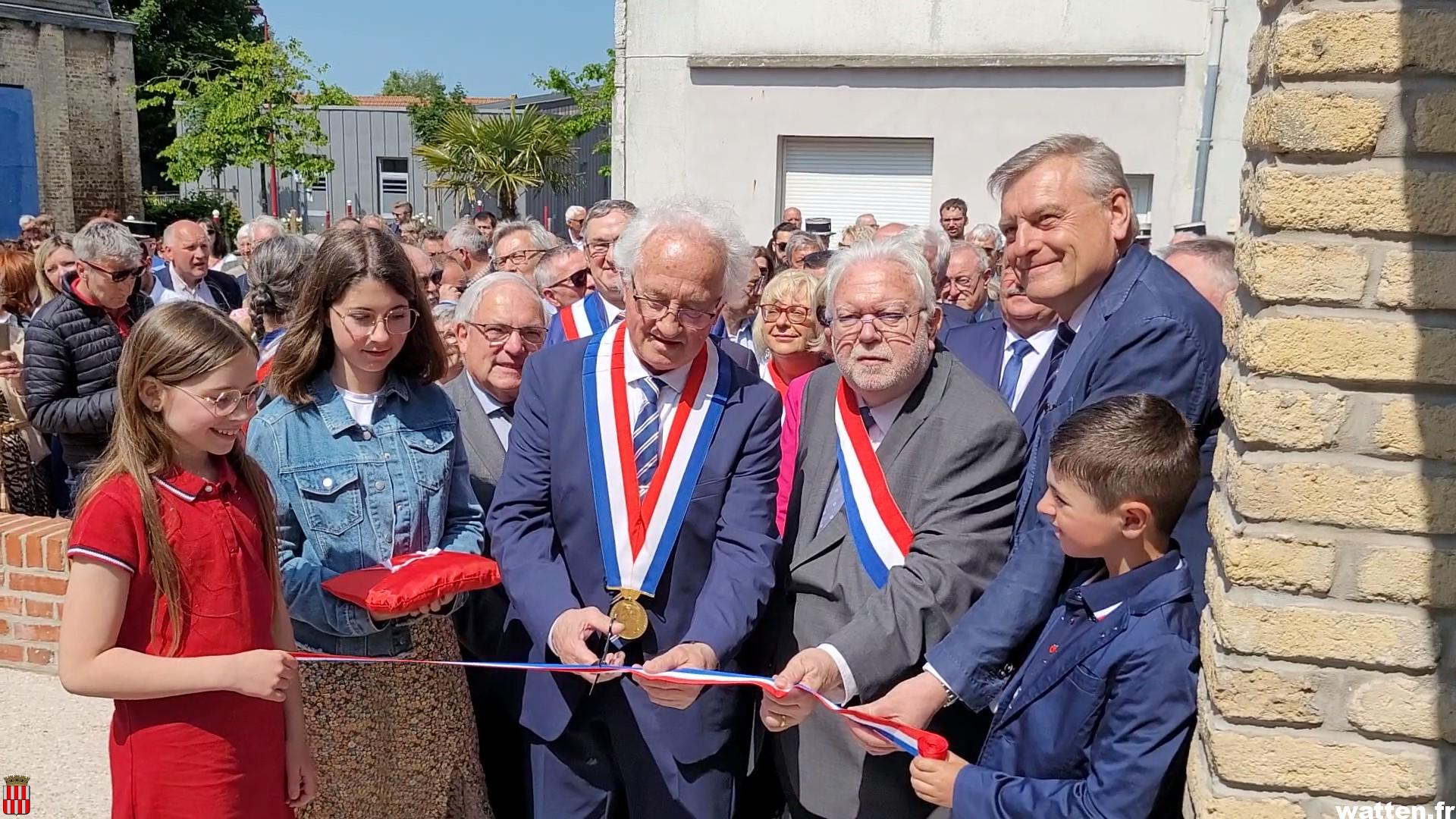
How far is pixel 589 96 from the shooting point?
3023cm

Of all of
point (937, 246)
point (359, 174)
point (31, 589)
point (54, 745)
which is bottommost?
point (54, 745)

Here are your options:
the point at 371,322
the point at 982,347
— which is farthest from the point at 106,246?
the point at 982,347

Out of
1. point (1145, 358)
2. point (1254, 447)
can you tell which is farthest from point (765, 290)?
point (1254, 447)

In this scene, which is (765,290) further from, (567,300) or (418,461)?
(418,461)

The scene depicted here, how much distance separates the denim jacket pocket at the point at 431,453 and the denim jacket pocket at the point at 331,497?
17 centimetres

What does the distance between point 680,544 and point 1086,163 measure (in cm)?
146

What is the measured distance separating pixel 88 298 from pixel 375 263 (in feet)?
10.2

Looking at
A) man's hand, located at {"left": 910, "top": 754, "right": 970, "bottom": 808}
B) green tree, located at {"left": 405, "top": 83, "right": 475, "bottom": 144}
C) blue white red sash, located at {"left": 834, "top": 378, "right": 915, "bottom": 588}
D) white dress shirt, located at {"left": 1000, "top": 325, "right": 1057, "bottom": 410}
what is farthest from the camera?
green tree, located at {"left": 405, "top": 83, "right": 475, "bottom": 144}

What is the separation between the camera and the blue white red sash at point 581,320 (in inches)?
211

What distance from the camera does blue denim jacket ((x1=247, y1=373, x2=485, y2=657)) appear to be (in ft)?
9.72

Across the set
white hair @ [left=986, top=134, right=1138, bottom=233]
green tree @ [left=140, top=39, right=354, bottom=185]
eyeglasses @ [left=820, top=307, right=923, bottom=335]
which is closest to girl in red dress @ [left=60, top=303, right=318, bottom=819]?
eyeglasses @ [left=820, top=307, right=923, bottom=335]

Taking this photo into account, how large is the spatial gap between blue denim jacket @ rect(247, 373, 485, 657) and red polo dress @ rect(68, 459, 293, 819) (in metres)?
0.29

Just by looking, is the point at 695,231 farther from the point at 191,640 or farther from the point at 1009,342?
the point at 1009,342

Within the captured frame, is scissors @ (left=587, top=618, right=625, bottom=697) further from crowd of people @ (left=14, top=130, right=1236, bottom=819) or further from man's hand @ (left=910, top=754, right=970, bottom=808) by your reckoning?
man's hand @ (left=910, top=754, right=970, bottom=808)
